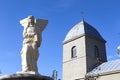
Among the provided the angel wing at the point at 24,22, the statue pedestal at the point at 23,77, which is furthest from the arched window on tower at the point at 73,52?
the statue pedestal at the point at 23,77

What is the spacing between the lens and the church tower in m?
42.3

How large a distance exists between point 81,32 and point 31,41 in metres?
35.4

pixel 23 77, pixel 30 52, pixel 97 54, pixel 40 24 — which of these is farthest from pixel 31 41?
pixel 97 54

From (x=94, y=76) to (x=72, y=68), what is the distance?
465 centimetres

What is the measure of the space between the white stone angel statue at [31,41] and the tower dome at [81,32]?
34.1 meters

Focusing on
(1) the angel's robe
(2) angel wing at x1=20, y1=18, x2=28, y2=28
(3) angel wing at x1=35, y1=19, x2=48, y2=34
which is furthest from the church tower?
(1) the angel's robe

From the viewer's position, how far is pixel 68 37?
46250 millimetres

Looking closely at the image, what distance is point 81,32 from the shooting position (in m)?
44.5

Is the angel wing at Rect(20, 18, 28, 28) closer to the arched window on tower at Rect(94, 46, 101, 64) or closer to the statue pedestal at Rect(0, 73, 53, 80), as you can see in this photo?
the statue pedestal at Rect(0, 73, 53, 80)

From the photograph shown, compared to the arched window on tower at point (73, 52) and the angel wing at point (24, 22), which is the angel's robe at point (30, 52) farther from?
the arched window on tower at point (73, 52)

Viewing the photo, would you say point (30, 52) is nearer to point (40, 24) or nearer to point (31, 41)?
point (31, 41)

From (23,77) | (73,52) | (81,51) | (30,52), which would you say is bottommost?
(23,77)

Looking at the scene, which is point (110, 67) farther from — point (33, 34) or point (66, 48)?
point (33, 34)

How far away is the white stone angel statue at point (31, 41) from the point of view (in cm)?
909
